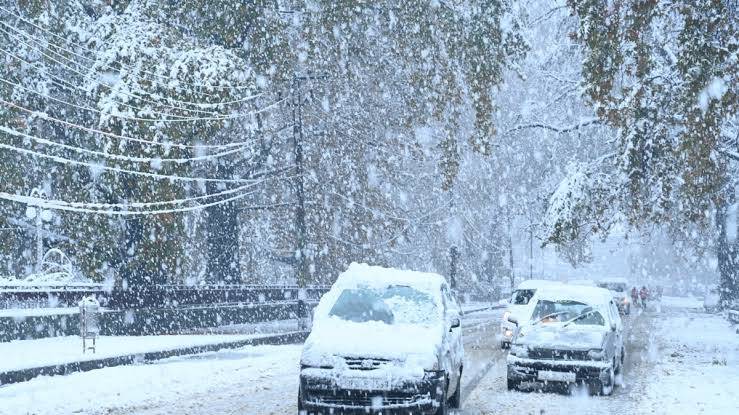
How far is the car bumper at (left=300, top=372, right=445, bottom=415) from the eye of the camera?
1081 centimetres

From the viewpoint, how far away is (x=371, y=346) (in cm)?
1102

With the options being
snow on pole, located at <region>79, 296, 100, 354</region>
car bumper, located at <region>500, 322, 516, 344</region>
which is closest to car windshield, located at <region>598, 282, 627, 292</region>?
car bumper, located at <region>500, 322, 516, 344</region>

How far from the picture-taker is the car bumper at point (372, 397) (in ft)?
35.5

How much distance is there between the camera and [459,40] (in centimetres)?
2447

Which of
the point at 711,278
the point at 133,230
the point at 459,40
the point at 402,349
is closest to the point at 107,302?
the point at 133,230

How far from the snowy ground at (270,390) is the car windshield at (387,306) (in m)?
1.47

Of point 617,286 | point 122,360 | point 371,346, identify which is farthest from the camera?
point 617,286

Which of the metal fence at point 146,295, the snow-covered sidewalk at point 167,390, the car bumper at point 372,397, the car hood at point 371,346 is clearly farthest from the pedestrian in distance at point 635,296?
the car bumper at point 372,397

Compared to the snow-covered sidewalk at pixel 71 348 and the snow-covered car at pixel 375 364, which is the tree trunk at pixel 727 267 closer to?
the snow-covered sidewalk at pixel 71 348

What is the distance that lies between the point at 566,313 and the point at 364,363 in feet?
21.7

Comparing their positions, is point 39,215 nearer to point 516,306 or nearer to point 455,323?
point 516,306

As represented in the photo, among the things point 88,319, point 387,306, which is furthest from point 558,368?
point 88,319

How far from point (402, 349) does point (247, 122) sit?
84.6 ft

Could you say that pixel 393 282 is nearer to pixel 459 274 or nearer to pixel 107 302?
pixel 107 302
